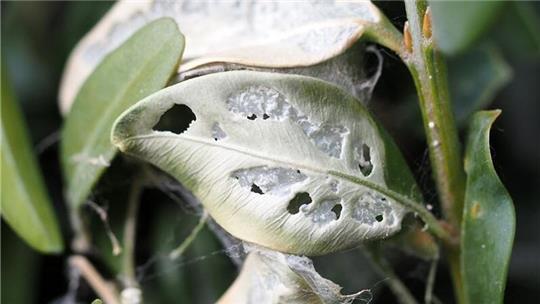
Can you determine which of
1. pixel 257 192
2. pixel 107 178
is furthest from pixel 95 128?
pixel 257 192

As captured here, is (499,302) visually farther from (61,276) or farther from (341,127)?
(61,276)

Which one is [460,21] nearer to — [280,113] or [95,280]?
[280,113]

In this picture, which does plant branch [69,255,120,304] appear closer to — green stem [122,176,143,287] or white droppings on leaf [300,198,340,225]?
green stem [122,176,143,287]

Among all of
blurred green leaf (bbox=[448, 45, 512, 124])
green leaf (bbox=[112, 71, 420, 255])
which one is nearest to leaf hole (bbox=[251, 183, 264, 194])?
green leaf (bbox=[112, 71, 420, 255])

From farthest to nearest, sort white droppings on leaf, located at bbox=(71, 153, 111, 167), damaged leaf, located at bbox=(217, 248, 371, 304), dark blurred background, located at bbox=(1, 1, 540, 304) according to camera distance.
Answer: dark blurred background, located at bbox=(1, 1, 540, 304)
white droppings on leaf, located at bbox=(71, 153, 111, 167)
damaged leaf, located at bbox=(217, 248, 371, 304)

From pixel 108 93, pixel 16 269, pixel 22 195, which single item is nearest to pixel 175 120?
pixel 108 93

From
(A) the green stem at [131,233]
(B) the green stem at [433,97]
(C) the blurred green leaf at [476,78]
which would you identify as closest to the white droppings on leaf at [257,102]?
(B) the green stem at [433,97]

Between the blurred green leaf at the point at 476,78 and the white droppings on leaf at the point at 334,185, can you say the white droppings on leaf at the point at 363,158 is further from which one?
the blurred green leaf at the point at 476,78
